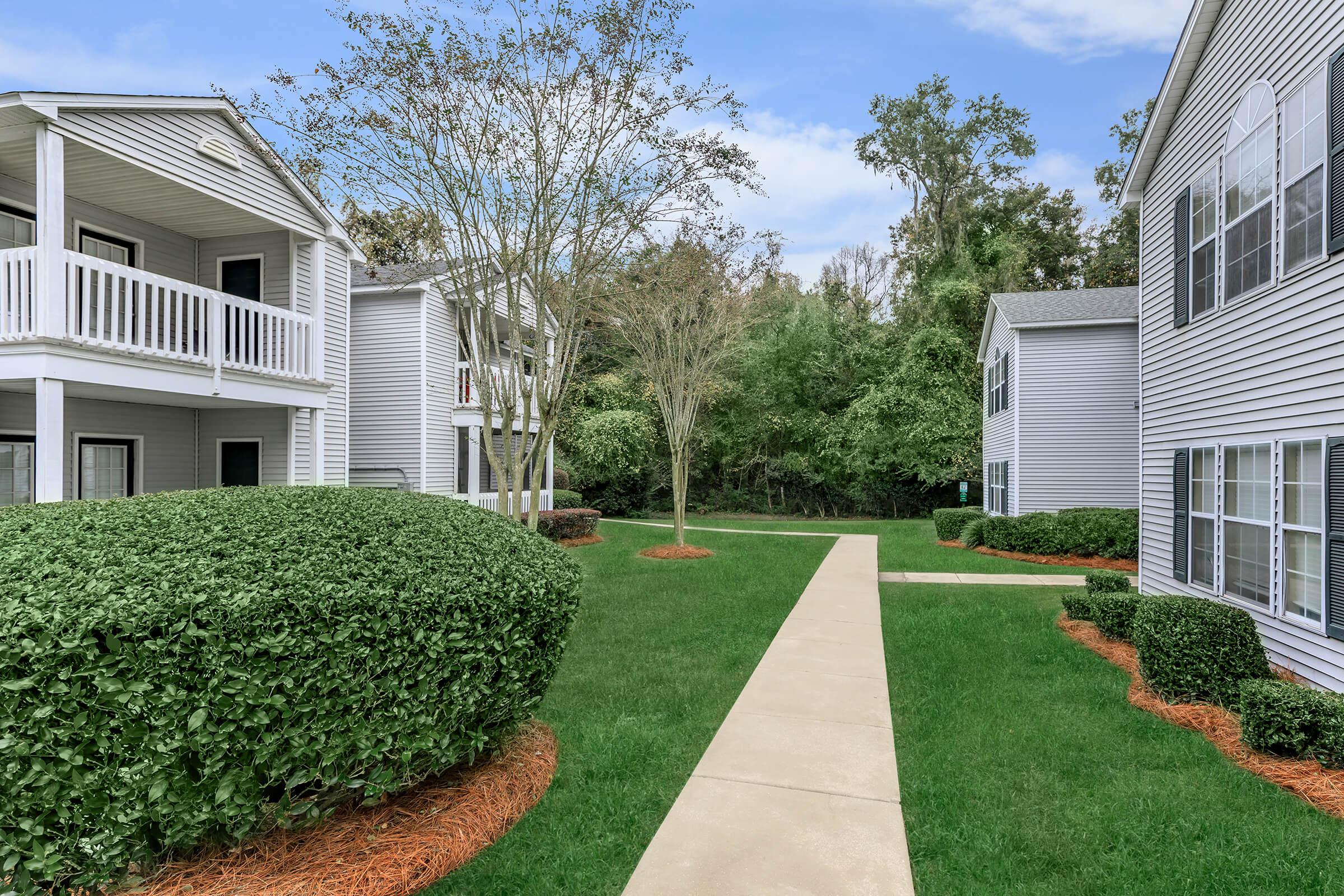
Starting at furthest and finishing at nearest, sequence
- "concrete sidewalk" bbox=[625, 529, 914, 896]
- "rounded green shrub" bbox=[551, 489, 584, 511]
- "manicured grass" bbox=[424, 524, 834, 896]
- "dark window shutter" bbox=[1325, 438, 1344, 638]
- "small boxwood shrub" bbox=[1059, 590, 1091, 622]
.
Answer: "rounded green shrub" bbox=[551, 489, 584, 511]
"small boxwood shrub" bbox=[1059, 590, 1091, 622]
"dark window shutter" bbox=[1325, 438, 1344, 638]
"manicured grass" bbox=[424, 524, 834, 896]
"concrete sidewalk" bbox=[625, 529, 914, 896]

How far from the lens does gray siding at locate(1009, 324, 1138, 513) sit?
52.4 feet

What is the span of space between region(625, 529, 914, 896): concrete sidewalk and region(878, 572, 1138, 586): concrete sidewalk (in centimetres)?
576

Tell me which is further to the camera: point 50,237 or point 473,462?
point 473,462

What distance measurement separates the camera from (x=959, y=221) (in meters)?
32.4

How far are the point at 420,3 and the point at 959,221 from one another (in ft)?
98.4

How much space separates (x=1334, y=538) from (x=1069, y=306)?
523 inches

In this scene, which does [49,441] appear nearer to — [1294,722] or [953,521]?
[1294,722]

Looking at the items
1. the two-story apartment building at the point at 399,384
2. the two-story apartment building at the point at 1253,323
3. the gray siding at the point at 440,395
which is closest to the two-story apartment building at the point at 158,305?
the two-story apartment building at the point at 399,384

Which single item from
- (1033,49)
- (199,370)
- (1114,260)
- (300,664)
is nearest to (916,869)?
(300,664)

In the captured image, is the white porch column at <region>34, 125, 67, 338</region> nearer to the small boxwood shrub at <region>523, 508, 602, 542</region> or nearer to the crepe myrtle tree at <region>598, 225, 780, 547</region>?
the crepe myrtle tree at <region>598, 225, 780, 547</region>

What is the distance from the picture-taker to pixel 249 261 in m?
11.6

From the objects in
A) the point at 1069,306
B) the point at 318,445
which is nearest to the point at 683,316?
the point at 318,445

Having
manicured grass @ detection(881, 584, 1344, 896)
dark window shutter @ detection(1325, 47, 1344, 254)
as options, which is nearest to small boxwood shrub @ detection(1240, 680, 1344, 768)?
manicured grass @ detection(881, 584, 1344, 896)

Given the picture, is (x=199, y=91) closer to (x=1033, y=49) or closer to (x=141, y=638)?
(x=141, y=638)
